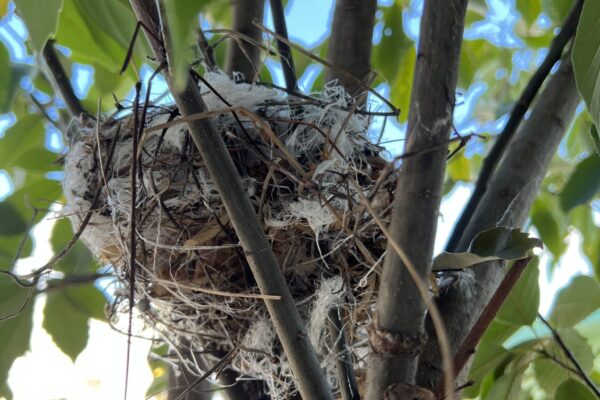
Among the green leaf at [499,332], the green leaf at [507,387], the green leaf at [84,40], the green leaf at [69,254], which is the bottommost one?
the green leaf at [507,387]

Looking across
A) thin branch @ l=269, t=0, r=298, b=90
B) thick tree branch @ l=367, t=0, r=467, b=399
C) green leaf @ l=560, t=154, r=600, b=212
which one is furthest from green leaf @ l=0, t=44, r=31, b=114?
green leaf @ l=560, t=154, r=600, b=212

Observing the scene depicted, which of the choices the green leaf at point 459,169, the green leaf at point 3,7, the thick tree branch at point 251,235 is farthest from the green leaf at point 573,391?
the green leaf at point 3,7

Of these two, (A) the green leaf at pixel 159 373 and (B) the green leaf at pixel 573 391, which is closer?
(B) the green leaf at pixel 573 391

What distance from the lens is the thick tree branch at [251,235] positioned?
21.1 inches

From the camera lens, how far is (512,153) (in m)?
0.81

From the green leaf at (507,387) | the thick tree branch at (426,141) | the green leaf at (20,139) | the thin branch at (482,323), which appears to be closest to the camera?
the thick tree branch at (426,141)

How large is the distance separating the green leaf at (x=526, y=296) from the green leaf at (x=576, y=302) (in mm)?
85

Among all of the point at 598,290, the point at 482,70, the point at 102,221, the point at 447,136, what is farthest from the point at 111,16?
the point at 482,70

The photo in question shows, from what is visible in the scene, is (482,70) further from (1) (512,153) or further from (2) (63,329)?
(2) (63,329)

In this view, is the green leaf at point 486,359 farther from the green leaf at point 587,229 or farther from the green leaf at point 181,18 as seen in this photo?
the green leaf at point 181,18

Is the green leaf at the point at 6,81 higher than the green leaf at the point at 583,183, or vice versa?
the green leaf at the point at 6,81

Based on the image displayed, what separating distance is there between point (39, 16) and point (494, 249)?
0.43m

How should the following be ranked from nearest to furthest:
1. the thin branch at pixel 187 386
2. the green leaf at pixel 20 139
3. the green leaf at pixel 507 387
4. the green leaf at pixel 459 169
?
1. the green leaf at pixel 507 387
2. the thin branch at pixel 187 386
3. the green leaf at pixel 20 139
4. the green leaf at pixel 459 169

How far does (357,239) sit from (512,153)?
0.24 meters
